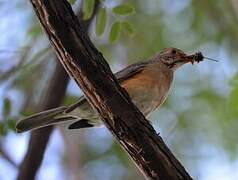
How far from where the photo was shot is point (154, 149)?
3.66 m

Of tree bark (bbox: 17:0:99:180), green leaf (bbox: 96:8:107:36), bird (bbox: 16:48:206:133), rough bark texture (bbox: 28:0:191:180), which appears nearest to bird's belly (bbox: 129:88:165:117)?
bird (bbox: 16:48:206:133)

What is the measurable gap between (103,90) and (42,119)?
1.80m

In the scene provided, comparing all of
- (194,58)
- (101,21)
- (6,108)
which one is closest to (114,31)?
(101,21)

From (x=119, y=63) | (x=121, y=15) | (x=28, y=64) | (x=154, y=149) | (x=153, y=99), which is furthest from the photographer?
(x=119, y=63)

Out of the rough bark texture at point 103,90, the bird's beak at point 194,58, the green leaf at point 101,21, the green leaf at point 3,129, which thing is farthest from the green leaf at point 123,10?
the green leaf at point 3,129

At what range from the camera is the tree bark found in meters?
5.43

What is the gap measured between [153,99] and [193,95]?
3.53m

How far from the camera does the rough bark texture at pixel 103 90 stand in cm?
345

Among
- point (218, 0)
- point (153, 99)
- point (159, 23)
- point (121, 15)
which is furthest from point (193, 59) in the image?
point (159, 23)

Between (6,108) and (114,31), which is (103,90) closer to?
(114,31)

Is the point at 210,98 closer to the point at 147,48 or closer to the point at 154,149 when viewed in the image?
the point at 147,48

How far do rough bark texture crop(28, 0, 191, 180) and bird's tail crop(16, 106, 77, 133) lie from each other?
1.66m

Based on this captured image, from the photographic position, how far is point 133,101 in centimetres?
520

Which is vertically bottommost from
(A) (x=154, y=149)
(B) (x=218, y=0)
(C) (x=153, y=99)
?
(A) (x=154, y=149)
